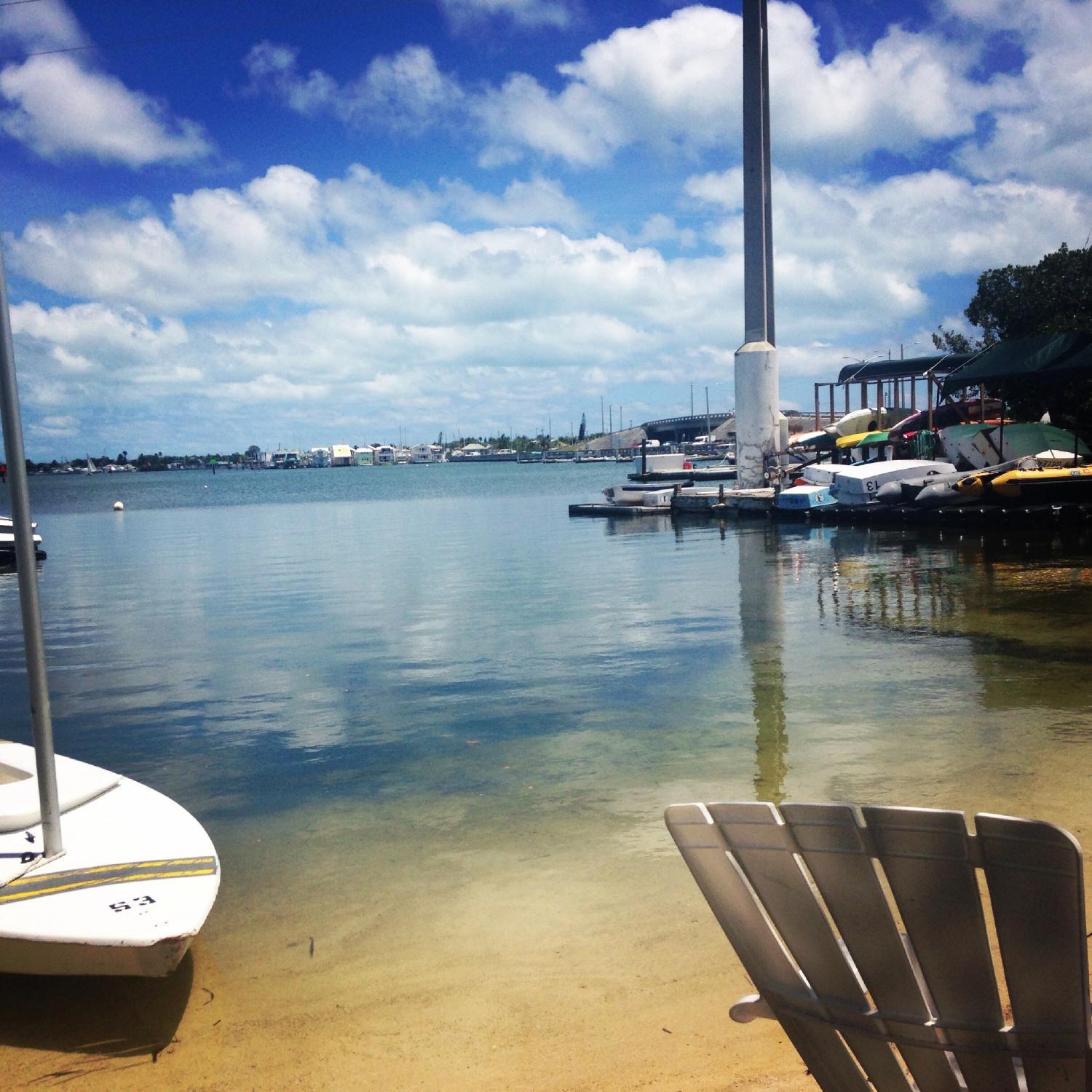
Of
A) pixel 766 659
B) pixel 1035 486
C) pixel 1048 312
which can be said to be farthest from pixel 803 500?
pixel 766 659

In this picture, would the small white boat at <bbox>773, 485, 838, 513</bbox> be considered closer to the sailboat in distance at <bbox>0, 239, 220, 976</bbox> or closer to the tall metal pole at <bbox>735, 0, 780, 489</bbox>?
the tall metal pole at <bbox>735, 0, 780, 489</bbox>

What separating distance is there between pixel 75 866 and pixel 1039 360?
35.7 metres

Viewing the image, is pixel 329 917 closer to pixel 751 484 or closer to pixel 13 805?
pixel 13 805

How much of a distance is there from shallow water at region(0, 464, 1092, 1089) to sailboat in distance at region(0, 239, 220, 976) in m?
0.56

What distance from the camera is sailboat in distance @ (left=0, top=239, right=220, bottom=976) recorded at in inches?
186

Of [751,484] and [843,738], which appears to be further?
[751,484]

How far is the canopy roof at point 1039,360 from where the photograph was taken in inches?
1318

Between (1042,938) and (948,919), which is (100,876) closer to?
(948,919)

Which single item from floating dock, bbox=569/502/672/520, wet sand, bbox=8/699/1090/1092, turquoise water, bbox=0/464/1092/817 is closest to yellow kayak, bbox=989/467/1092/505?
turquoise water, bbox=0/464/1092/817

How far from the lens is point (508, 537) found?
41.8 metres

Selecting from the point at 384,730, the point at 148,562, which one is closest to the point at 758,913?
the point at 384,730

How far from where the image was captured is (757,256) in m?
46.6

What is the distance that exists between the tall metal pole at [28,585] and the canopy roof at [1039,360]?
1376 inches

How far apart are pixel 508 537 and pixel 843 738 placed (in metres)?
32.6
